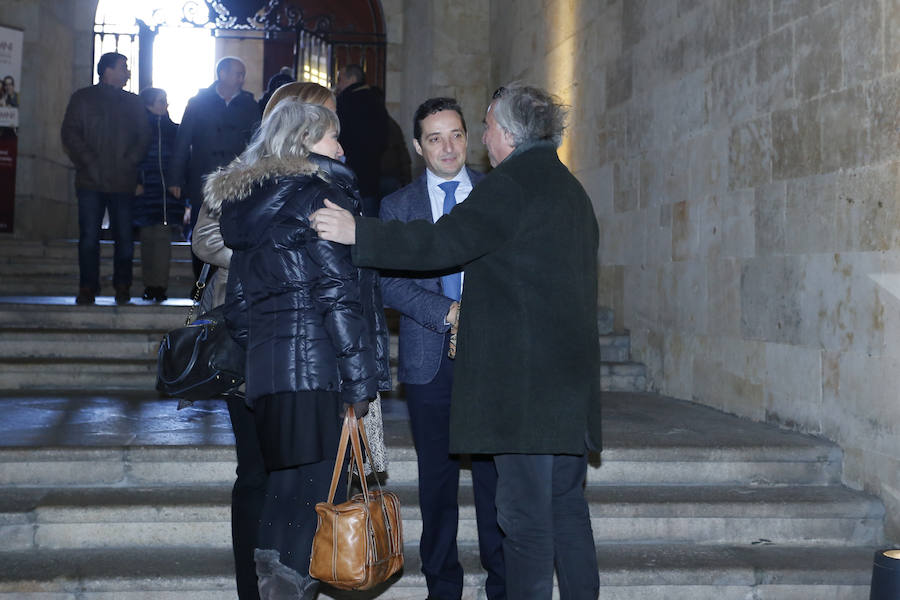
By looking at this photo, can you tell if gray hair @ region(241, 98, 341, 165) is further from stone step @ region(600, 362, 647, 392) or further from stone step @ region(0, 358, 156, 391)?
stone step @ region(600, 362, 647, 392)

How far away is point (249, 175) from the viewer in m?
2.91

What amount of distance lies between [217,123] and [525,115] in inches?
188

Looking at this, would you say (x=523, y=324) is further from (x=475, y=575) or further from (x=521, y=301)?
(x=475, y=575)

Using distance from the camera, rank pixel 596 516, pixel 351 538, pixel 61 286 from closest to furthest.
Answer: pixel 351 538 < pixel 596 516 < pixel 61 286

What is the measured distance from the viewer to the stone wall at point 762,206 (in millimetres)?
4410

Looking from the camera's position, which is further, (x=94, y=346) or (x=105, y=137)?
(x=105, y=137)

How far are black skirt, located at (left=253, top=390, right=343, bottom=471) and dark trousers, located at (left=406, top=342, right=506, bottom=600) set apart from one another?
58 centimetres

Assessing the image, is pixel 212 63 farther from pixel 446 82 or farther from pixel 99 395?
pixel 99 395

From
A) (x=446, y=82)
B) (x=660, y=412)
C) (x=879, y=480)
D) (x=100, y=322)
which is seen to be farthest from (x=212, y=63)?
(x=879, y=480)

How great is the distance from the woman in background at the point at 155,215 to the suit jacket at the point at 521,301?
573 cm

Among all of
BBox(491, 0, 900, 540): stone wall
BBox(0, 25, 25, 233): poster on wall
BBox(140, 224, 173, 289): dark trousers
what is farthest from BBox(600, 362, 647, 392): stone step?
BBox(0, 25, 25, 233): poster on wall

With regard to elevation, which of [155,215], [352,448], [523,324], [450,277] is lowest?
[352,448]

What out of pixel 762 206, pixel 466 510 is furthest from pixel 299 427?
pixel 762 206

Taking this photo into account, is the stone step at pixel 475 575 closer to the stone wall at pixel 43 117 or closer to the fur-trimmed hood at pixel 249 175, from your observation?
the fur-trimmed hood at pixel 249 175
